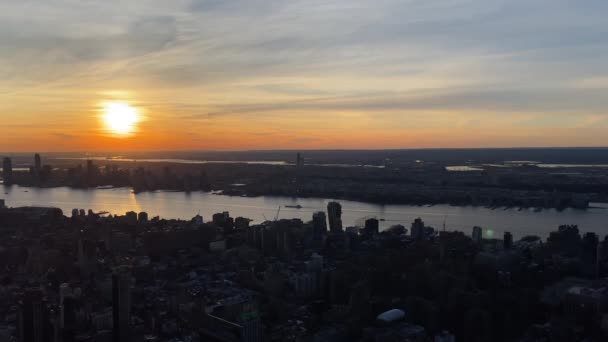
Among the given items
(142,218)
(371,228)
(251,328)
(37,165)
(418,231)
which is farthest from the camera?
(37,165)

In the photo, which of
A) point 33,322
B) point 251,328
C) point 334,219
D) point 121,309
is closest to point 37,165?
point 334,219

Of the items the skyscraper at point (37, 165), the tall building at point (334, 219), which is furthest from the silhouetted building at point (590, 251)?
the skyscraper at point (37, 165)

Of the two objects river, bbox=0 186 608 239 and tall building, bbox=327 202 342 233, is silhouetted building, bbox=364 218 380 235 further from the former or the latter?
river, bbox=0 186 608 239

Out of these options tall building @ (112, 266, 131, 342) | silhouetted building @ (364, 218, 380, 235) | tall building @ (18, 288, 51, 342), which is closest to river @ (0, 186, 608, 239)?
silhouetted building @ (364, 218, 380, 235)

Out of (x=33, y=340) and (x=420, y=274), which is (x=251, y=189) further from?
(x=33, y=340)

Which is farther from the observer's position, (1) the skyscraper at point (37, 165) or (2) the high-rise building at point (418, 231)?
(1) the skyscraper at point (37, 165)

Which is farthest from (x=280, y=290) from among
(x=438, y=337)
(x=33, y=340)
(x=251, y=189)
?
(x=251, y=189)

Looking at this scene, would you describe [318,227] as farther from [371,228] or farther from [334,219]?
[334,219]

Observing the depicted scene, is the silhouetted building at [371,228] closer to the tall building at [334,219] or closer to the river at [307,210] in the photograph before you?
the tall building at [334,219]
